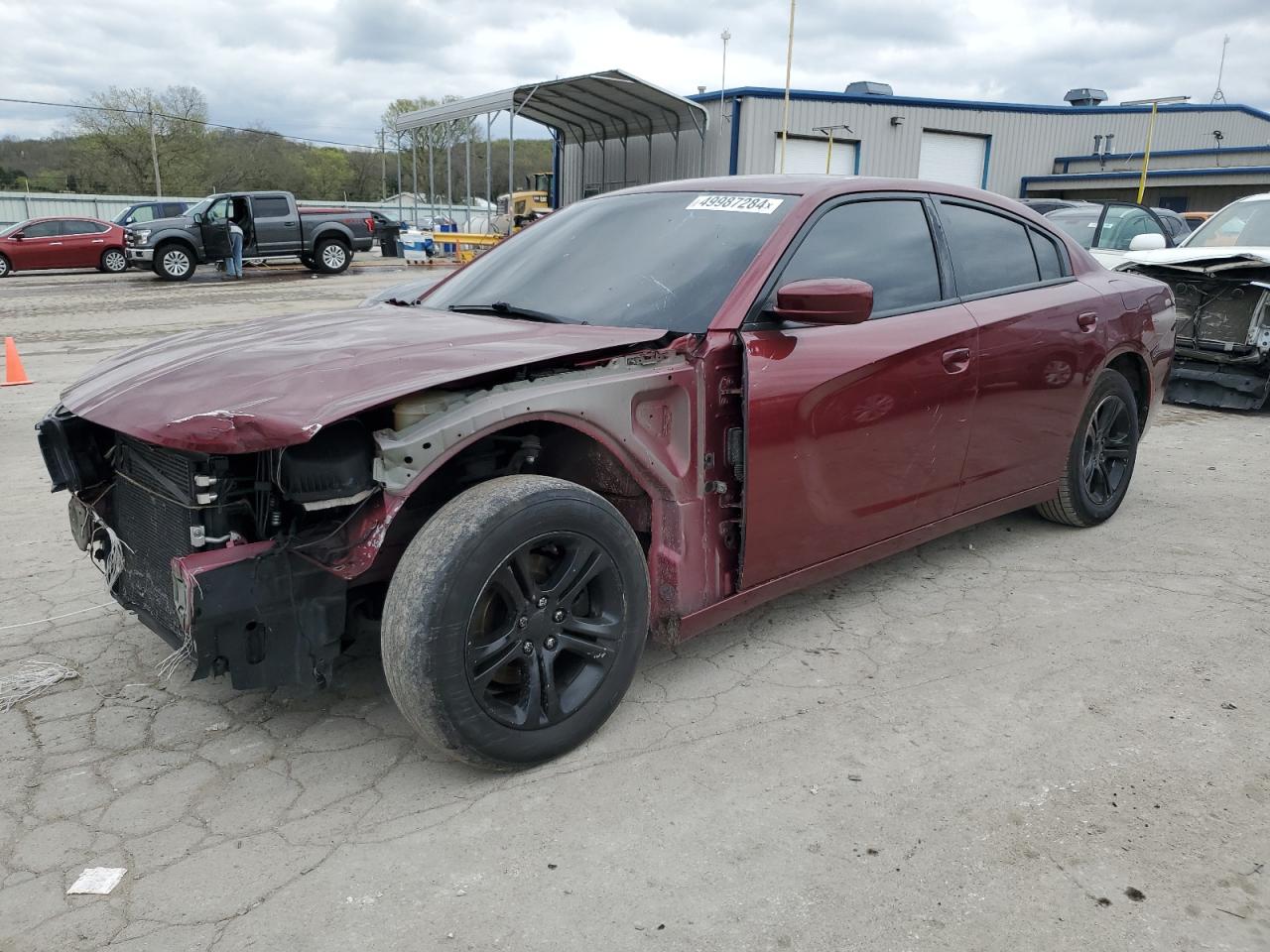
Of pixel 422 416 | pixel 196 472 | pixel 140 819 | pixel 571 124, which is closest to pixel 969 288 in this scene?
pixel 422 416

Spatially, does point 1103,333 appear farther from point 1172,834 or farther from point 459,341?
point 459,341

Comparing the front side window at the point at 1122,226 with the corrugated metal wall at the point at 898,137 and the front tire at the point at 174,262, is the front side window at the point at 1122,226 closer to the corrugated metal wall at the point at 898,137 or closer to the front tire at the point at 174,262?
the corrugated metal wall at the point at 898,137

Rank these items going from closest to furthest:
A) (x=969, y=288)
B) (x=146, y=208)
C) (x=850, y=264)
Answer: (x=850, y=264) < (x=969, y=288) < (x=146, y=208)

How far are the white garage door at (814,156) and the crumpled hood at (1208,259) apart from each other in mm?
17971

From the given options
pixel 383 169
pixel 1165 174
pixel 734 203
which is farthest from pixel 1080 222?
pixel 383 169

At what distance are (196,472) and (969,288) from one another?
9.51 feet

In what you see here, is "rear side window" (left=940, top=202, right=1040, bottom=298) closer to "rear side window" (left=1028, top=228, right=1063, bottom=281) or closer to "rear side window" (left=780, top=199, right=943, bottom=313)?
"rear side window" (left=1028, top=228, right=1063, bottom=281)

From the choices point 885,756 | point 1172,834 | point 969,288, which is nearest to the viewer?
point 1172,834

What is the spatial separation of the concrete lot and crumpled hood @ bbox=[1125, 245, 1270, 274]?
4742 millimetres

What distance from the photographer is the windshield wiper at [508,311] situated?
3.28m

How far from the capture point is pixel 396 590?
2.48 meters

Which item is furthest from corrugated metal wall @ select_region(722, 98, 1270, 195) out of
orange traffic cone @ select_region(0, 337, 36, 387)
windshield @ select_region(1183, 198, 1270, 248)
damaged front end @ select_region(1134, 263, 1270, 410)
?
orange traffic cone @ select_region(0, 337, 36, 387)

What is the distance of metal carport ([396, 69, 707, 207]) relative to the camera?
20.9m

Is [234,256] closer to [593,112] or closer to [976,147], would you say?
[593,112]
